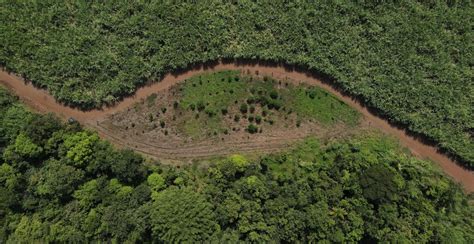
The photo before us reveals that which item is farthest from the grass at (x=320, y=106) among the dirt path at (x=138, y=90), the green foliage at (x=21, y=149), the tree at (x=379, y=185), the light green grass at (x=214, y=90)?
the green foliage at (x=21, y=149)

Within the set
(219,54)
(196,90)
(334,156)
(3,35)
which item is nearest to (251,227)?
(334,156)

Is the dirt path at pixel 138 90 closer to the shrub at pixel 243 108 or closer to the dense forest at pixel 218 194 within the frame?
the dense forest at pixel 218 194

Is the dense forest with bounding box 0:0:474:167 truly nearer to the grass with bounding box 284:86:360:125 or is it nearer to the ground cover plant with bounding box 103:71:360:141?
the grass with bounding box 284:86:360:125

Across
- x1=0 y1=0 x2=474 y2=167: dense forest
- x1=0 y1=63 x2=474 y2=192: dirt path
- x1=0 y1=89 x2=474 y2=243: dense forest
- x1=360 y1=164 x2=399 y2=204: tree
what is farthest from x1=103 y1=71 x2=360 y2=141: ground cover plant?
x1=360 y1=164 x2=399 y2=204: tree

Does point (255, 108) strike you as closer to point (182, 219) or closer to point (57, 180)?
point (182, 219)

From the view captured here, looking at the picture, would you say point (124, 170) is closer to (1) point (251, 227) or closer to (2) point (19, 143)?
(2) point (19, 143)

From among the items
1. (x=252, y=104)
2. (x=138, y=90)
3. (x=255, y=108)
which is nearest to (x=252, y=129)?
(x=255, y=108)
